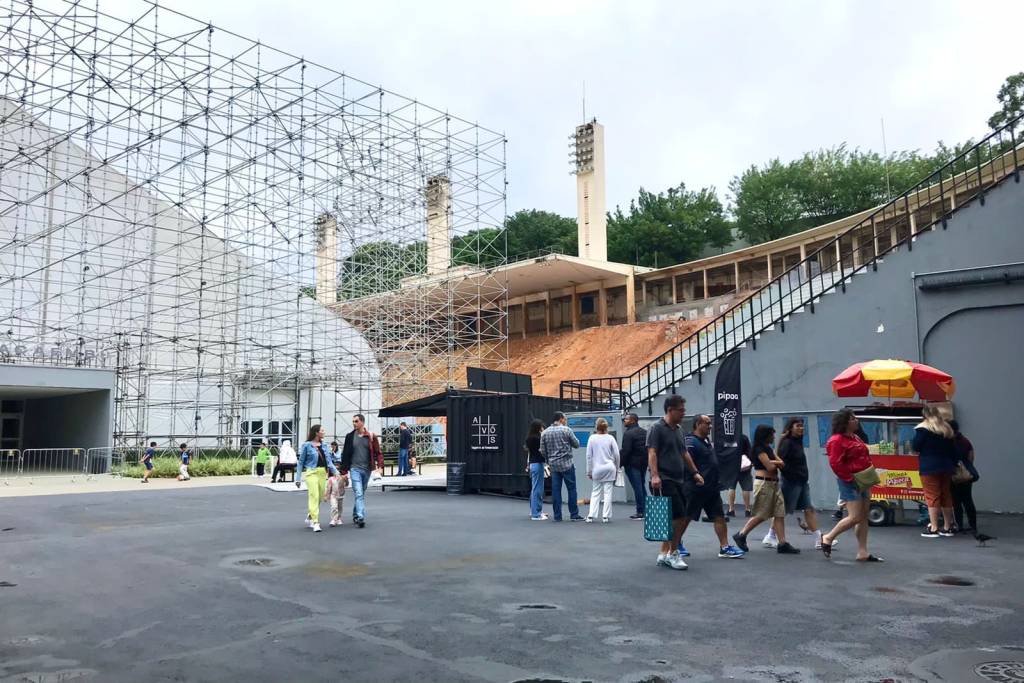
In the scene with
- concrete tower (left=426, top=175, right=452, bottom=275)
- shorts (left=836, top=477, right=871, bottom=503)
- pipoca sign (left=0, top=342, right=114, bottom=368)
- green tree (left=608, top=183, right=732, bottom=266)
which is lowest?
shorts (left=836, top=477, right=871, bottom=503)

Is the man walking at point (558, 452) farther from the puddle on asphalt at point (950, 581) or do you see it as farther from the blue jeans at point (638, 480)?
the puddle on asphalt at point (950, 581)

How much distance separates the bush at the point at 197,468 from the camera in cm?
2538

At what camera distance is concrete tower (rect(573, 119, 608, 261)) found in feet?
189

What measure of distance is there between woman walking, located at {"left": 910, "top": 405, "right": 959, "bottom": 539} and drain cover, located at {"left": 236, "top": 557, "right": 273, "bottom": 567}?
8.15 metres

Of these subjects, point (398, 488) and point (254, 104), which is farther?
point (254, 104)

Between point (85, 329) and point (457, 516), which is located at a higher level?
point (85, 329)

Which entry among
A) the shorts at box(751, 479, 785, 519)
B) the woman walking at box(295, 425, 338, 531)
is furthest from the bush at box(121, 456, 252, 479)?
the shorts at box(751, 479, 785, 519)

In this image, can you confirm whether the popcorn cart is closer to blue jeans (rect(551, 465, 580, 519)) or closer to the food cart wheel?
the food cart wheel

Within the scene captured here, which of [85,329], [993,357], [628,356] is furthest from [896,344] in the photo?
[628,356]

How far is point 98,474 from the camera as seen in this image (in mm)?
27156

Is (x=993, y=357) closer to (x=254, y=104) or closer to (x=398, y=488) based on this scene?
(x=398, y=488)

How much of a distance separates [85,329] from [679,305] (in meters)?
37.6

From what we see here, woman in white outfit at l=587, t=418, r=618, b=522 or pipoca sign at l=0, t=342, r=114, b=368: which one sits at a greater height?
pipoca sign at l=0, t=342, r=114, b=368

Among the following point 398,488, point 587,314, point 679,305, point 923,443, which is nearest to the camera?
point 923,443
